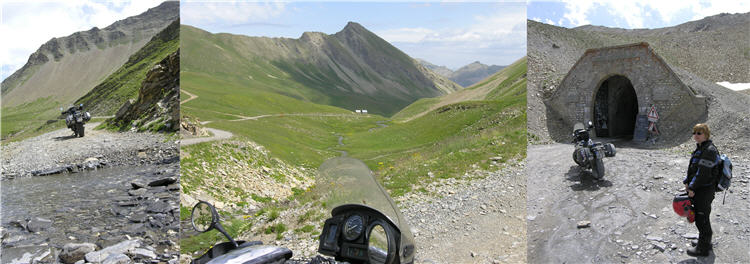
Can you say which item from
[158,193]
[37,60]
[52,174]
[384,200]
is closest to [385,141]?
[384,200]

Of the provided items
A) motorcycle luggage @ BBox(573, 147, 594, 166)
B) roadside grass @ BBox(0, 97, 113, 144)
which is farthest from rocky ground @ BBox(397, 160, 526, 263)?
roadside grass @ BBox(0, 97, 113, 144)

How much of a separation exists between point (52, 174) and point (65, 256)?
8326 millimetres

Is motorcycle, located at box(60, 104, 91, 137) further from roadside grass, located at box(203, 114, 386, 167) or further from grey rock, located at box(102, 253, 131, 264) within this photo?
roadside grass, located at box(203, 114, 386, 167)

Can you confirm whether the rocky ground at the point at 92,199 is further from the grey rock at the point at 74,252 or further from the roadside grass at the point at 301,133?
the roadside grass at the point at 301,133

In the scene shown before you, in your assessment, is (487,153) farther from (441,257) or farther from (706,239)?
(706,239)

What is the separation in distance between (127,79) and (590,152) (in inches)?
571

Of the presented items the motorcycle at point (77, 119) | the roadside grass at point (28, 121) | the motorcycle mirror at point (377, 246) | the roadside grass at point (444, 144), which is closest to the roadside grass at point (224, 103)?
the roadside grass at point (444, 144)

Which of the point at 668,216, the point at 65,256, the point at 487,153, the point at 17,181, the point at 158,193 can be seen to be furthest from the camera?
the point at 17,181

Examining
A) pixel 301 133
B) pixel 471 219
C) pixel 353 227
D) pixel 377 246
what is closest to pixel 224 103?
A: pixel 301 133

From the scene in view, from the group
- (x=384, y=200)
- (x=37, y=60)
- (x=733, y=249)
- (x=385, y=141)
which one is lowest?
(x=733, y=249)

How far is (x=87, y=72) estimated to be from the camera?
17719mm

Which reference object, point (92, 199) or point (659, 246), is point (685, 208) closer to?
point (659, 246)

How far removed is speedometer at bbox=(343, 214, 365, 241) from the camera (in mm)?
3078

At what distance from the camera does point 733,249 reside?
11.0ft
